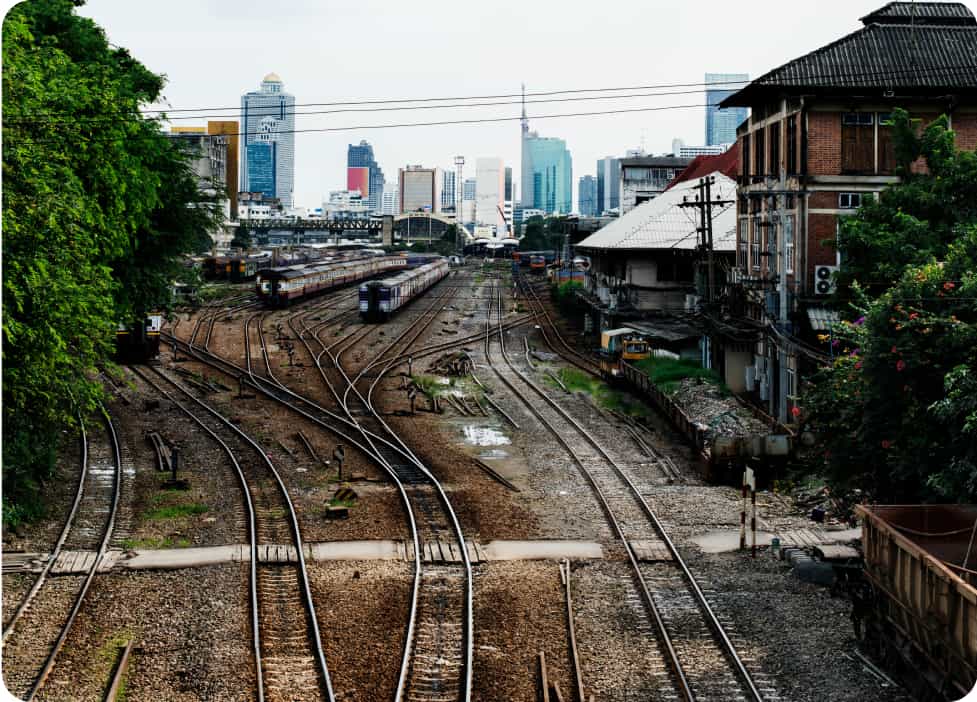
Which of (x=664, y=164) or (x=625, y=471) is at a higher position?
(x=664, y=164)

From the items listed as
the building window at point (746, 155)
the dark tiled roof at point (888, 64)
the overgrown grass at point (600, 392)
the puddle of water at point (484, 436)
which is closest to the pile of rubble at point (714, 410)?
the overgrown grass at point (600, 392)

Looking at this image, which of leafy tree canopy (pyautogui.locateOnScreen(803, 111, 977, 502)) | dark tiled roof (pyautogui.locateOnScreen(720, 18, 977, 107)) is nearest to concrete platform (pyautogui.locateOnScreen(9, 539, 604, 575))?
leafy tree canopy (pyautogui.locateOnScreen(803, 111, 977, 502))

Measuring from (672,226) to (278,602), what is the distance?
37.2 m

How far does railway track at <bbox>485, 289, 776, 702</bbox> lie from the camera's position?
13.3 meters

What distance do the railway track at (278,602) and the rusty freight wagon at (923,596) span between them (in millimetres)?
6618

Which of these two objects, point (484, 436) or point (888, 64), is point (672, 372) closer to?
point (484, 436)

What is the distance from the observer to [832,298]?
27.2 meters

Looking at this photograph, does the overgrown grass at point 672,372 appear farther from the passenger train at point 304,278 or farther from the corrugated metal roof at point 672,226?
the passenger train at point 304,278

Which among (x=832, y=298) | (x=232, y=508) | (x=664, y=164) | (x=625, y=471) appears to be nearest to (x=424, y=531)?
(x=232, y=508)

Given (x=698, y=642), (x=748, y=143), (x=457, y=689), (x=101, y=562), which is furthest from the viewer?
(x=748, y=143)

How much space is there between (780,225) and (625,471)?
10.6 meters

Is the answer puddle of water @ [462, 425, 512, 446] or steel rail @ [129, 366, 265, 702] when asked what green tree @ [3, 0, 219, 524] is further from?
puddle of water @ [462, 425, 512, 446]

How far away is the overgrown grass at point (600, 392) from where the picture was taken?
1379 inches

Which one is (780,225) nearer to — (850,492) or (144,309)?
(850,492)
